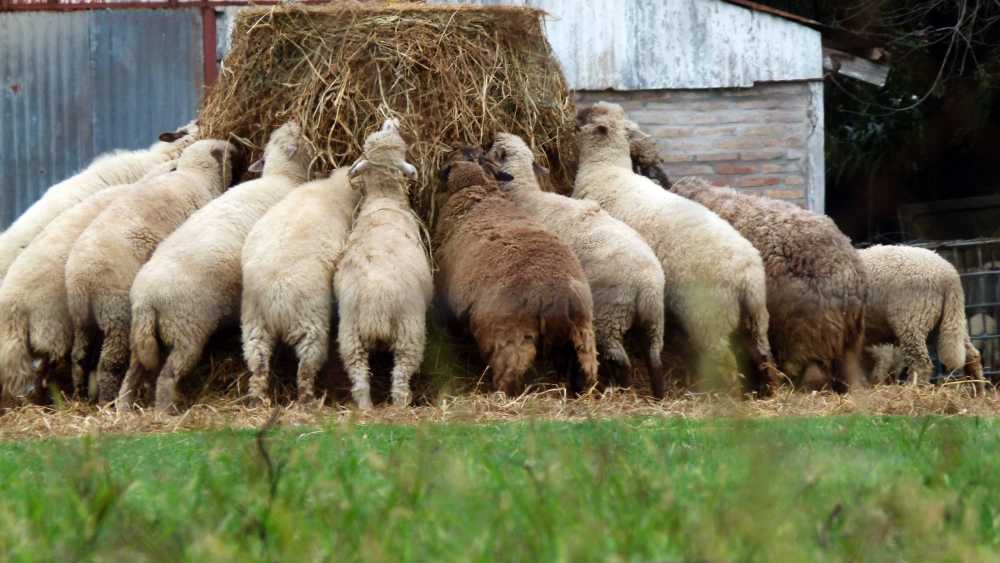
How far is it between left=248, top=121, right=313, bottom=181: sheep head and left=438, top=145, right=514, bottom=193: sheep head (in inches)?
38.4

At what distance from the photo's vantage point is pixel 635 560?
187 cm

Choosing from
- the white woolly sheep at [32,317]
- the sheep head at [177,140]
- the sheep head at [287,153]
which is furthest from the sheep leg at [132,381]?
the sheep head at [177,140]

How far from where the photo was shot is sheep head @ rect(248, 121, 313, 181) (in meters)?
7.39

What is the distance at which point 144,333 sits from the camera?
6188 mm

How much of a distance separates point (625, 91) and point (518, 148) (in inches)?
84.7

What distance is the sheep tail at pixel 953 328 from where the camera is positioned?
730cm

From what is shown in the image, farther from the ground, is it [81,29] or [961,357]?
[81,29]

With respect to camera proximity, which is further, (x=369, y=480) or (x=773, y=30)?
(x=773, y=30)

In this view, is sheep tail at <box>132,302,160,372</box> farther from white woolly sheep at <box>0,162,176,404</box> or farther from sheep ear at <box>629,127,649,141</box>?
sheep ear at <box>629,127,649,141</box>

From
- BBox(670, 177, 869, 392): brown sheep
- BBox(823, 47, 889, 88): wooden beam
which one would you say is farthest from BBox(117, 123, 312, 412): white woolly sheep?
BBox(823, 47, 889, 88): wooden beam

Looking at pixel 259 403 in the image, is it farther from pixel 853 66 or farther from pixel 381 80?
pixel 853 66

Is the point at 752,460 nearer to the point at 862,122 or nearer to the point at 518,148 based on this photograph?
the point at 518,148

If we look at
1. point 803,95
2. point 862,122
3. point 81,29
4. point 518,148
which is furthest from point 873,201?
point 81,29

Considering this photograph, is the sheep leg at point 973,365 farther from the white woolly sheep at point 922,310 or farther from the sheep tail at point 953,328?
the sheep tail at point 953,328
